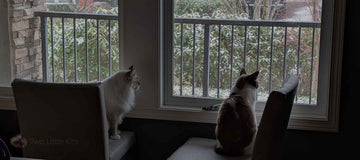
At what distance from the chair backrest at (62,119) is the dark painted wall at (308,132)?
0.72 meters

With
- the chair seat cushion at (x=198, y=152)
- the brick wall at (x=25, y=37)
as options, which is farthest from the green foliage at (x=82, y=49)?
the chair seat cushion at (x=198, y=152)

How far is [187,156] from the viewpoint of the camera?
122 inches

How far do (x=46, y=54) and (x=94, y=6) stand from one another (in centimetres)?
54

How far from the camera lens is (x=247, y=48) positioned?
140 inches

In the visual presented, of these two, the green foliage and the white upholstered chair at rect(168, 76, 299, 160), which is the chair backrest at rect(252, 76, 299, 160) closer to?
the white upholstered chair at rect(168, 76, 299, 160)

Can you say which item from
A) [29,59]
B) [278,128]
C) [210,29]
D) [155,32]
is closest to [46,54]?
[29,59]

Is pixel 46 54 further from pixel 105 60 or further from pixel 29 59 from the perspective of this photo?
pixel 105 60

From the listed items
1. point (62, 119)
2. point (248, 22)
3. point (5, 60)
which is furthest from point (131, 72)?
point (5, 60)

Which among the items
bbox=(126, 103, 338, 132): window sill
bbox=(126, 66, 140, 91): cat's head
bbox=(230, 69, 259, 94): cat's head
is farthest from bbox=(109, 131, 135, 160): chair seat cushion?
bbox=(230, 69, 259, 94): cat's head

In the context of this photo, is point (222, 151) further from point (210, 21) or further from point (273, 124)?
point (210, 21)

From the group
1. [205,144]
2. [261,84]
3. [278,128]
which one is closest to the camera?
[278,128]

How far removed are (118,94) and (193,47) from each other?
65cm

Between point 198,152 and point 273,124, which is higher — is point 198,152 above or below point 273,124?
below

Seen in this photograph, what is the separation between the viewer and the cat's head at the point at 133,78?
3338 mm
